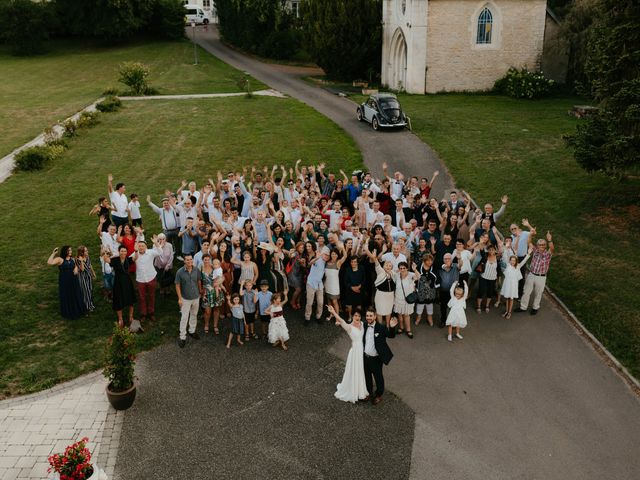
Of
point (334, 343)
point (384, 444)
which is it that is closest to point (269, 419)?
point (384, 444)

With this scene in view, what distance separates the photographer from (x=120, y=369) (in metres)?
9.99

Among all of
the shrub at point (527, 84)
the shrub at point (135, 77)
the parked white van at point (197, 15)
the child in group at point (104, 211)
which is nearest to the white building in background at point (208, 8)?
the parked white van at point (197, 15)

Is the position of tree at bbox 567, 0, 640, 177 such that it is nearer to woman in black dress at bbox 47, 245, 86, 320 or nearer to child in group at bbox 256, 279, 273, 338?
child in group at bbox 256, 279, 273, 338

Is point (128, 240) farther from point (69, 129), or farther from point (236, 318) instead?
point (69, 129)

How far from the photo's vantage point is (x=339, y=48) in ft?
132

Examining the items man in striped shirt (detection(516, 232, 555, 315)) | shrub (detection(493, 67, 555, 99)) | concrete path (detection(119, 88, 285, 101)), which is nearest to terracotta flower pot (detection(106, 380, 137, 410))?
man in striped shirt (detection(516, 232, 555, 315))

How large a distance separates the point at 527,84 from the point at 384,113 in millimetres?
12453

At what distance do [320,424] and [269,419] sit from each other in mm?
879

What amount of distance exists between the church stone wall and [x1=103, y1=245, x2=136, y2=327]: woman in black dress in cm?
2882

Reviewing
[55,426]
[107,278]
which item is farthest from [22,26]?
[55,426]

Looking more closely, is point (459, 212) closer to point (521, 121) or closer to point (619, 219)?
point (619, 219)

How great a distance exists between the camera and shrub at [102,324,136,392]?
9883mm

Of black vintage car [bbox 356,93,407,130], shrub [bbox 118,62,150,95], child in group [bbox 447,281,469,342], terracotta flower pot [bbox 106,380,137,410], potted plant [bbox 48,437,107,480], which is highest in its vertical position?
shrub [bbox 118,62,150,95]

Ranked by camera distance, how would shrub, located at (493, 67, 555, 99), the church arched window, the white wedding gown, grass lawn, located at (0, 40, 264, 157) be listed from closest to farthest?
the white wedding gown → grass lawn, located at (0, 40, 264, 157) → shrub, located at (493, 67, 555, 99) → the church arched window
